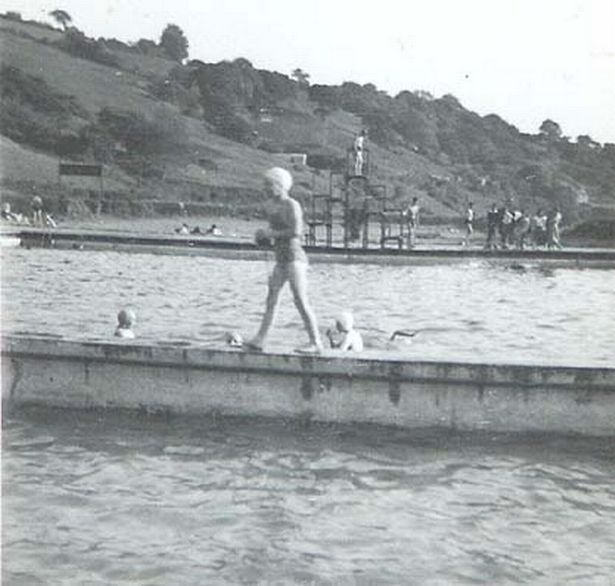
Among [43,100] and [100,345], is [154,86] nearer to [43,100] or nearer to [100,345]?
[43,100]

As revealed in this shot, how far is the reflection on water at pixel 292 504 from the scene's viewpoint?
627cm

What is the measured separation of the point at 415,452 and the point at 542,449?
1110mm

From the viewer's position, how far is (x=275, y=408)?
30.1 ft

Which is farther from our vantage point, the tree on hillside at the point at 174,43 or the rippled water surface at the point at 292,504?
the tree on hillside at the point at 174,43

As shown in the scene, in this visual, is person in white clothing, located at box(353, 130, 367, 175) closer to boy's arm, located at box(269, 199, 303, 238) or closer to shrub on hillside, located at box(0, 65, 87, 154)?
boy's arm, located at box(269, 199, 303, 238)

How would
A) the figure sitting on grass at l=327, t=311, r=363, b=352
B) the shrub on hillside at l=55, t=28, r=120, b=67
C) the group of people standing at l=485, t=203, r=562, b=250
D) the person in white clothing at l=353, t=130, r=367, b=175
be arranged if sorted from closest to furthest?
the figure sitting on grass at l=327, t=311, r=363, b=352 < the person in white clothing at l=353, t=130, r=367, b=175 < the group of people standing at l=485, t=203, r=562, b=250 < the shrub on hillside at l=55, t=28, r=120, b=67

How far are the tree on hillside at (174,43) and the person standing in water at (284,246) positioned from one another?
119 meters

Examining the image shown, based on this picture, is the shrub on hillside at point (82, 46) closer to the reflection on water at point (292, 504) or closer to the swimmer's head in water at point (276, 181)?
the swimmer's head in water at point (276, 181)

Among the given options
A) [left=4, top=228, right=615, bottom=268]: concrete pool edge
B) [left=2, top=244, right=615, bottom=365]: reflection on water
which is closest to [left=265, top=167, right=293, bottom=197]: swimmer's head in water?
[left=2, top=244, right=615, bottom=365]: reflection on water

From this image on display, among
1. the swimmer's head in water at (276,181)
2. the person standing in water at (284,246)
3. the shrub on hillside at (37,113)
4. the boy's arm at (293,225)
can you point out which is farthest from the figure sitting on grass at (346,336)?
the shrub on hillside at (37,113)

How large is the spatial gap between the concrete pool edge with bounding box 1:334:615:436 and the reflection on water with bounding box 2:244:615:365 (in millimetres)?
2473

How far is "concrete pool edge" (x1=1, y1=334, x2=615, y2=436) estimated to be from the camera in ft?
28.9

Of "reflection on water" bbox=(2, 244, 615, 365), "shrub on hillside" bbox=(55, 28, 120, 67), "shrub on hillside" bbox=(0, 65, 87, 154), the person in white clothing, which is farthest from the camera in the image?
"shrub on hillside" bbox=(55, 28, 120, 67)

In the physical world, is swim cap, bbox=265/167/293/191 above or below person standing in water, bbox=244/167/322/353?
above
